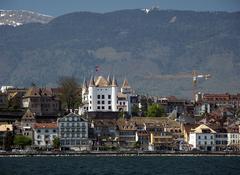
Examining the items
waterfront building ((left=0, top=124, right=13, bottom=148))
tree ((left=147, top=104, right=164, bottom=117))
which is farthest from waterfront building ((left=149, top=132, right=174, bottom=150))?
tree ((left=147, top=104, right=164, bottom=117))

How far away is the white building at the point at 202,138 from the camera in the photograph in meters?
104

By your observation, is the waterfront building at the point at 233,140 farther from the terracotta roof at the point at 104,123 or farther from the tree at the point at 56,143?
the tree at the point at 56,143

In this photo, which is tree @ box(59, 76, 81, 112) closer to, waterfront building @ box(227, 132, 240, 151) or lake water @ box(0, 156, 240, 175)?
waterfront building @ box(227, 132, 240, 151)

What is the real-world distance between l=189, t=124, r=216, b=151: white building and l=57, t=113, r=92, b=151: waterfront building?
385 inches

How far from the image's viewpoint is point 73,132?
102 m

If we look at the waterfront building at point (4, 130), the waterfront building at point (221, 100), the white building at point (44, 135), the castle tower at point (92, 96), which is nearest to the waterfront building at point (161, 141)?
the white building at point (44, 135)

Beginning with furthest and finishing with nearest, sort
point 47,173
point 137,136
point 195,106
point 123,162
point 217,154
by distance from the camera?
point 195,106 → point 137,136 → point 217,154 → point 123,162 → point 47,173

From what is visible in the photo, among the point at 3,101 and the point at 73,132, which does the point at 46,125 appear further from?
the point at 3,101

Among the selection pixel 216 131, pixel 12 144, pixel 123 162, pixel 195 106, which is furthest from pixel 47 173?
pixel 195 106

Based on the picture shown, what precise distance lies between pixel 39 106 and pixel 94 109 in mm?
5903

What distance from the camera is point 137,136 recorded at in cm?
10462

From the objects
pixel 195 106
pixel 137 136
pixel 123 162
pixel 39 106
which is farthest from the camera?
pixel 195 106

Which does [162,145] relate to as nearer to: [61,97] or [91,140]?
[91,140]

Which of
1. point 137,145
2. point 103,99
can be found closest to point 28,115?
point 137,145
